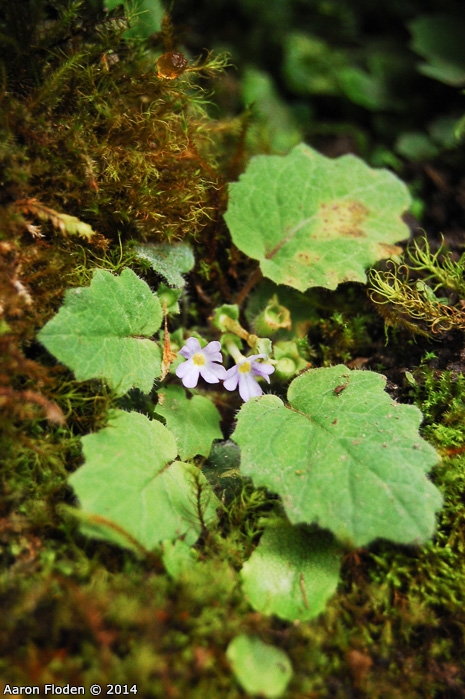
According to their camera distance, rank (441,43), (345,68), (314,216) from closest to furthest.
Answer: (314,216), (441,43), (345,68)

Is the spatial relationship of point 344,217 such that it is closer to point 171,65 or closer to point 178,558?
point 171,65

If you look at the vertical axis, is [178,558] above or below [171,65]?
below

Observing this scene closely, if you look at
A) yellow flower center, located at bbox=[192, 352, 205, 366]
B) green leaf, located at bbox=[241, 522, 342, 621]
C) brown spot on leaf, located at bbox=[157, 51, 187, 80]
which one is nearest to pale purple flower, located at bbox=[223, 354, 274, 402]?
yellow flower center, located at bbox=[192, 352, 205, 366]

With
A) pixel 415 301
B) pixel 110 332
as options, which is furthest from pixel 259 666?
pixel 415 301

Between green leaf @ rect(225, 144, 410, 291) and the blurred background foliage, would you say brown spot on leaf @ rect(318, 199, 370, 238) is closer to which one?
green leaf @ rect(225, 144, 410, 291)

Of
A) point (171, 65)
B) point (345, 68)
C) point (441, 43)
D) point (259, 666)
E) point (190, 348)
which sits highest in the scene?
point (171, 65)

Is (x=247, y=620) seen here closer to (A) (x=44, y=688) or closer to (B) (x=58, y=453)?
(A) (x=44, y=688)

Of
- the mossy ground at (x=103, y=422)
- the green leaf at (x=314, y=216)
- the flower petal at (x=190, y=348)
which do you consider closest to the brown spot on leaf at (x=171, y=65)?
the mossy ground at (x=103, y=422)

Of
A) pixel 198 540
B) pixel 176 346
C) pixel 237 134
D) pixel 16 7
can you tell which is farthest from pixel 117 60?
pixel 198 540
